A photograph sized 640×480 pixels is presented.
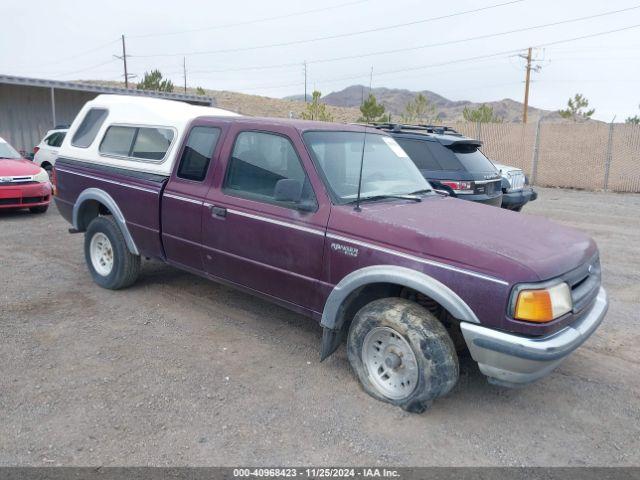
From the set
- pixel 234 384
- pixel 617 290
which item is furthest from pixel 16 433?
pixel 617 290

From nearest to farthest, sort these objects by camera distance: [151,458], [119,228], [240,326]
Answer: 1. [151,458]
2. [240,326]
3. [119,228]

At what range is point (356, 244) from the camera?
3701 millimetres

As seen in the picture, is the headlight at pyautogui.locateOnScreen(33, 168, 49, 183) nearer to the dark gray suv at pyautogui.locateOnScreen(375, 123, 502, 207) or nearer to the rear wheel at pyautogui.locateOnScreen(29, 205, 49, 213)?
the rear wheel at pyautogui.locateOnScreen(29, 205, 49, 213)

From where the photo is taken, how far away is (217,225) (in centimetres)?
459

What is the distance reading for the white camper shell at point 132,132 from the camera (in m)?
5.21

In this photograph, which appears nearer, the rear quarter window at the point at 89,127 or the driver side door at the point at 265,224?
the driver side door at the point at 265,224

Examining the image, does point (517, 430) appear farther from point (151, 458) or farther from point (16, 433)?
point (16, 433)

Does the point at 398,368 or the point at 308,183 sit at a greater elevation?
Result: the point at 308,183

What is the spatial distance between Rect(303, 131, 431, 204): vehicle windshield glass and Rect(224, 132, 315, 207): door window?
0.19m

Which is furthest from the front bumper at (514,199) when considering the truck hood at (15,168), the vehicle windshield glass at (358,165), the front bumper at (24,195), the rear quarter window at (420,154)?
the truck hood at (15,168)

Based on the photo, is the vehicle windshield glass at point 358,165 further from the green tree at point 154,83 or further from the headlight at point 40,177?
the green tree at point 154,83

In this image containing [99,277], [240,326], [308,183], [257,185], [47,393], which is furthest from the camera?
[99,277]

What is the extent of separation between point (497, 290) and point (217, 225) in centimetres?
244

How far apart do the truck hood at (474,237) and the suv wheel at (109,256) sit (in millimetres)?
2878
